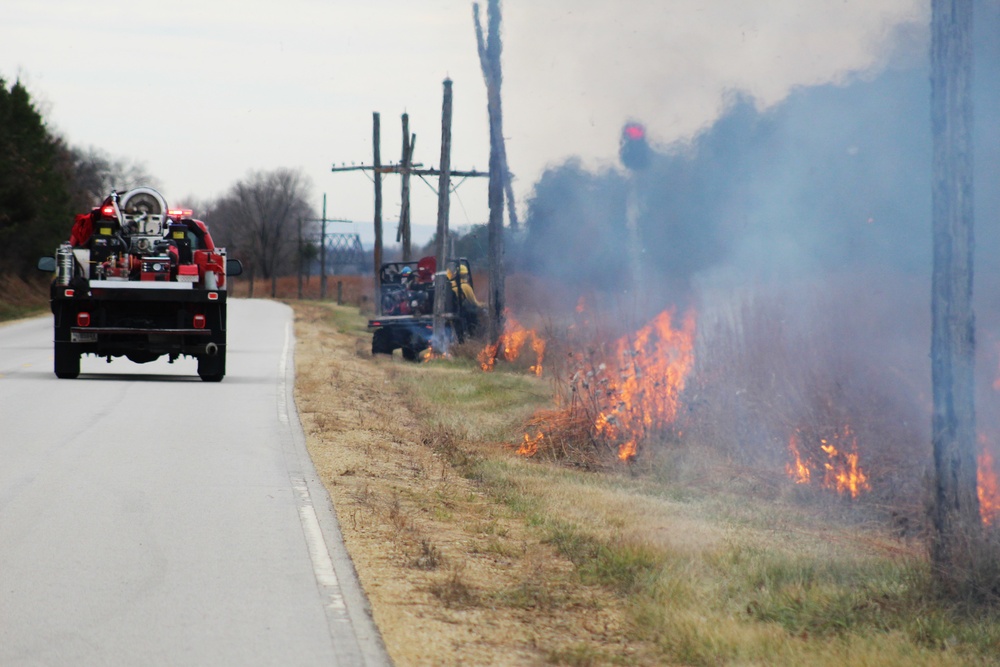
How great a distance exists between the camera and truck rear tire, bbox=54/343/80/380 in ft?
66.5

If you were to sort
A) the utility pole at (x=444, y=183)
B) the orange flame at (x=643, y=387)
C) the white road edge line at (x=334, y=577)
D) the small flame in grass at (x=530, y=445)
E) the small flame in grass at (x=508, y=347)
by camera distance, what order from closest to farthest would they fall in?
the white road edge line at (x=334, y=577) < the orange flame at (x=643, y=387) < the small flame in grass at (x=530, y=445) < the small flame in grass at (x=508, y=347) < the utility pole at (x=444, y=183)

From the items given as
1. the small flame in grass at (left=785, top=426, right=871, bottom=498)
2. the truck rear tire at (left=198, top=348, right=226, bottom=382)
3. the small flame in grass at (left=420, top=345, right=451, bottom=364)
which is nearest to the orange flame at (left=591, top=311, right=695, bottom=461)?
the small flame in grass at (left=785, top=426, right=871, bottom=498)

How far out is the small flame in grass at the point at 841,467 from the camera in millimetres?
10688

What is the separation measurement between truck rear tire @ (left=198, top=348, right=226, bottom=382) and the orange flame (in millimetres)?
7900

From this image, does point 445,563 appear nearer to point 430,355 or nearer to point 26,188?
point 430,355

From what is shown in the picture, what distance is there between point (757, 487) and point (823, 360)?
4.23ft

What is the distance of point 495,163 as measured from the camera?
25.2 m

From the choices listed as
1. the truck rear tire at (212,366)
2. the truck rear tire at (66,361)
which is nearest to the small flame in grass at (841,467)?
the truck rear tire at (212,366)

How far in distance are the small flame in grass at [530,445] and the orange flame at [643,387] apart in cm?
76

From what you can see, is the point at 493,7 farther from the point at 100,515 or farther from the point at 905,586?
the point at 905,586

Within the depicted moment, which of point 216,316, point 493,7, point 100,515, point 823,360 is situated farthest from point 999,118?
point 493,7

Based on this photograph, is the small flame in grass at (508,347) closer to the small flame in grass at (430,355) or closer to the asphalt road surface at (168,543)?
the small flame in grass at (430,355)

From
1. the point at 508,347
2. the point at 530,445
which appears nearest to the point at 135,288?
the point at 508,347

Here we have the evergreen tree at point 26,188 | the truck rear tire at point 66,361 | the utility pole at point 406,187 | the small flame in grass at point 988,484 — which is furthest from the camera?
the evergreen tree at point 26,188
